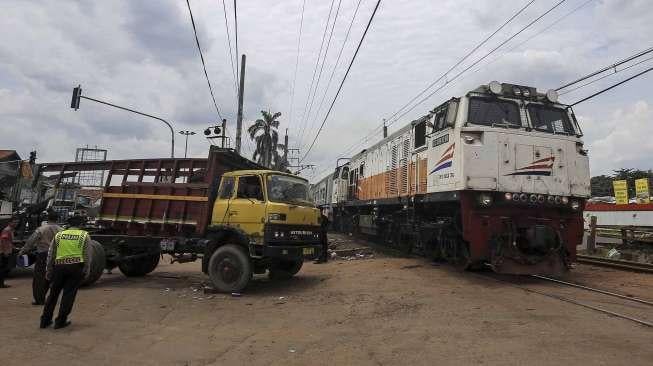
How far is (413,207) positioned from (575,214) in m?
3.80

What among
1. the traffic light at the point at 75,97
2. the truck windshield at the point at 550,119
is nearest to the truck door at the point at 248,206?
the truck windshield at the point at 550,119

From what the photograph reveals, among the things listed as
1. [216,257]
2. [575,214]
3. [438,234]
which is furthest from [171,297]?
[575,214]

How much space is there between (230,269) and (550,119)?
7.38 metres

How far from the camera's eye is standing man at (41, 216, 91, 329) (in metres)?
7.38

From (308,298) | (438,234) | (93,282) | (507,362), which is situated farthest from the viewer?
(438,234)

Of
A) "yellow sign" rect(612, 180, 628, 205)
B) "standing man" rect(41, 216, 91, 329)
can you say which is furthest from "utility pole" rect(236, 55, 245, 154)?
"yellow sign" rect(612, 180, 628, 205)

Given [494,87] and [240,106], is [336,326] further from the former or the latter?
[240,106]

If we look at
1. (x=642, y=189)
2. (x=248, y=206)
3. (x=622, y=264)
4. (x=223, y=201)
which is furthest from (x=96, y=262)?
(x=642, y=189)

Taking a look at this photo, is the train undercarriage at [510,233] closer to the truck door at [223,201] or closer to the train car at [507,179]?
the train car at [507,179]

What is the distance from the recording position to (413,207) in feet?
43.1

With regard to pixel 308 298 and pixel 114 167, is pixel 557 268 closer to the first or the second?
pixel 308 298

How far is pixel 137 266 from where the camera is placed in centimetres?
Result: 1273

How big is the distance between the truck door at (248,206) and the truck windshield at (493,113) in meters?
4.46

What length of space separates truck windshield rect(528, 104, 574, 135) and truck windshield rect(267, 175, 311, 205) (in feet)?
16.7
